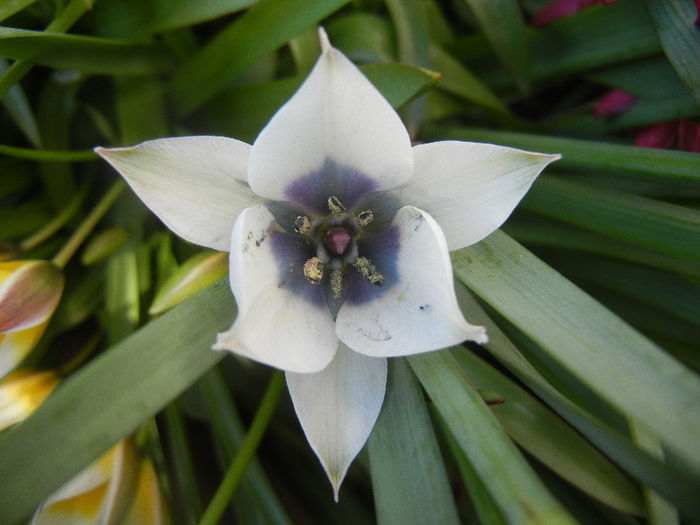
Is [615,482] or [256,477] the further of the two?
[256,477]

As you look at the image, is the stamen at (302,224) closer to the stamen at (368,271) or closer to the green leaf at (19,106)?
the stamen at (368,271)

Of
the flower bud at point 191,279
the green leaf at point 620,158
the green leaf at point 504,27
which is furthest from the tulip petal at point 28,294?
the green leaf at point 504,27

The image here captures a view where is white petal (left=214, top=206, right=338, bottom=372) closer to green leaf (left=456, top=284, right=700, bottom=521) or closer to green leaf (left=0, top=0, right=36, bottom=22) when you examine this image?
green leaf (left=456, top=284, right=700, bottom=521)

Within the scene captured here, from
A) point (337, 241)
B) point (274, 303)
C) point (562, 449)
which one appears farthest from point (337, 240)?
point (562, 449)

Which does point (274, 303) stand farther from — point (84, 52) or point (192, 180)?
point (84, 52)

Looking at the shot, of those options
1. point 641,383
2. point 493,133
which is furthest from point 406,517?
point 493,133

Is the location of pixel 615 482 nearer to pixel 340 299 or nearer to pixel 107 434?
pixel 340 299
